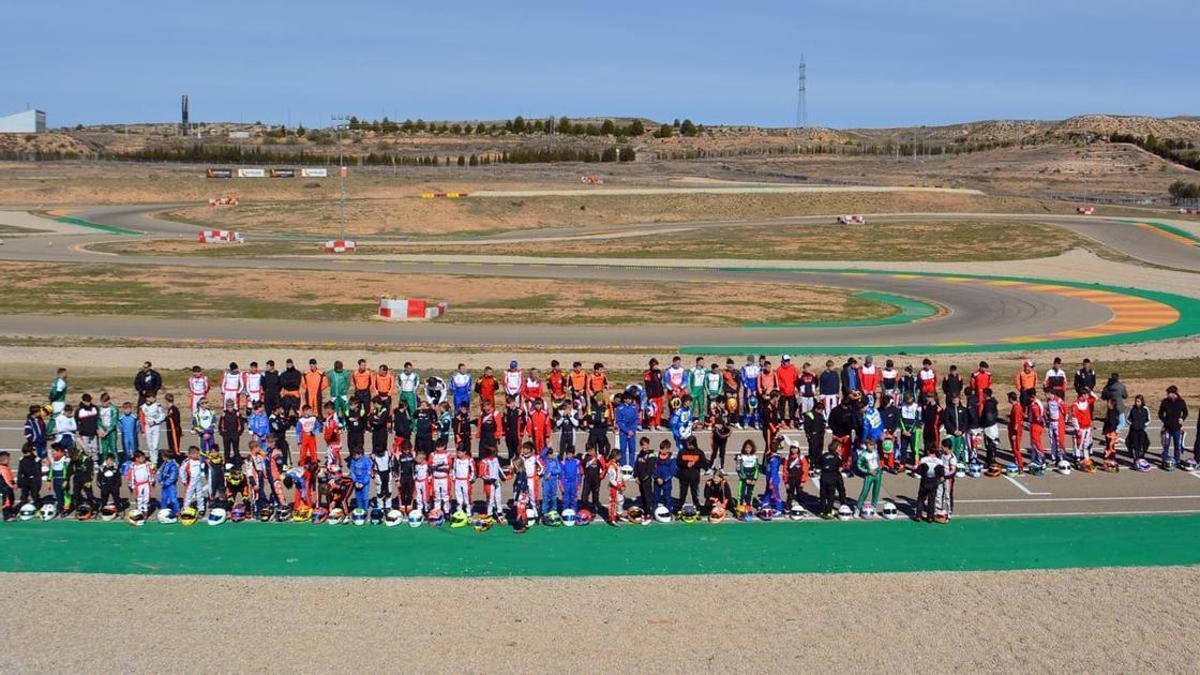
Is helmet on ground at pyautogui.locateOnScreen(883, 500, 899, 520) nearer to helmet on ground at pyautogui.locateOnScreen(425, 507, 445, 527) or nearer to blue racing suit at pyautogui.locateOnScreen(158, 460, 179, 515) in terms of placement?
helmet on ground at pyautogui.locateOnScreen(425, 507, 445, 527)

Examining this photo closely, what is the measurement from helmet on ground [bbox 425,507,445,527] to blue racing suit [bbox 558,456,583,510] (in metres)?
1.80

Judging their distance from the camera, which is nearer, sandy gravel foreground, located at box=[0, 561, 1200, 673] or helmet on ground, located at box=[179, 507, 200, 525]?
sandy gravel foreground, located at box=[0, 561, 1200, 673]

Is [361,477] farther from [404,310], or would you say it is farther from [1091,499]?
[404,310]

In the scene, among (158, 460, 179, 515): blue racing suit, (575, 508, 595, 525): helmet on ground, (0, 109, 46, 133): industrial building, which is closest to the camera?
(158, 460, 179, 515): blue racing suit

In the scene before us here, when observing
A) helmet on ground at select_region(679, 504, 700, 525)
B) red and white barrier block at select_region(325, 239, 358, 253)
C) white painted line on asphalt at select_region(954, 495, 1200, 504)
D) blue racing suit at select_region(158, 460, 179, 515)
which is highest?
red and white barrier block at select_region(325, 239, 358, 253)

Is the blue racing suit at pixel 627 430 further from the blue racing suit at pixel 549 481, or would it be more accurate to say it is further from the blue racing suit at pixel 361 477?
the blue racing suit at pixel 361 477

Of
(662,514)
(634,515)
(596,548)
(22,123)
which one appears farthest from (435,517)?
(22,123)

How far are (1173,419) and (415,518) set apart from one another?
512 inches

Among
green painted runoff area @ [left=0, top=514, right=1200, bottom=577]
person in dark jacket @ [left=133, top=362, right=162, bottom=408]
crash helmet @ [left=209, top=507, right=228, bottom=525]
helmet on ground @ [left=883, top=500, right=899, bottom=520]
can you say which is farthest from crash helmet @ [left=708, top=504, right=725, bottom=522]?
person in dark jacket @ [left=133, top=362, right=162, bottom=408]

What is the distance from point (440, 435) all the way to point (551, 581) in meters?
4.87

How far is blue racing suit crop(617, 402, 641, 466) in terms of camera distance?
1927cm

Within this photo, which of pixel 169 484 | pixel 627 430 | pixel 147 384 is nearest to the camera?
pixel 169 484

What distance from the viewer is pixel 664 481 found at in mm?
16719

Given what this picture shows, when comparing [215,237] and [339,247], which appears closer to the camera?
[339,247]
